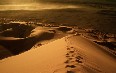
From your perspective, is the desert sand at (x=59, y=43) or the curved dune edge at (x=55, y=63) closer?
the curved dune edge at (x=55, y=63)

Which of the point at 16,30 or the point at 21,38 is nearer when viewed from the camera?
the point at 21,38

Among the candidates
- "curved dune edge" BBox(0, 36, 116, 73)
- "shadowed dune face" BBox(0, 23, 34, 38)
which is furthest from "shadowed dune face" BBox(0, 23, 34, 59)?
"curved dune edge" BBox(0, 36, 116, 73)

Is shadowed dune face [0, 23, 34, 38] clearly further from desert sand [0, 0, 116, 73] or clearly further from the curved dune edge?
the curved dune edge

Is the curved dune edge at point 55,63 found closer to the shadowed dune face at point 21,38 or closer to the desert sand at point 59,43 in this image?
the desert sand at point 59,43

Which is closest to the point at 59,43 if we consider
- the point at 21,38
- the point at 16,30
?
the point at 21,38

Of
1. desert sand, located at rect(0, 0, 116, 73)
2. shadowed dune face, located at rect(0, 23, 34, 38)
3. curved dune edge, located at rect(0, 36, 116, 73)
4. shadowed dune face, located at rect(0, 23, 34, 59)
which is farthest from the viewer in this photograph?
shadowed dune face, located at rect(0, 23, 34, 38)

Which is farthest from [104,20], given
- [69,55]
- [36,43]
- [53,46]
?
[69,55]

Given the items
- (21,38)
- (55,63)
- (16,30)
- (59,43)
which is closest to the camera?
(55,63)

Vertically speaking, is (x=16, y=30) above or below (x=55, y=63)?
below

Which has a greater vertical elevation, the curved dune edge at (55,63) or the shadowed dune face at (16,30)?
the curved dune edge at (55,63)

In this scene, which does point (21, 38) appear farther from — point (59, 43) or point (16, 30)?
point (59, 43)

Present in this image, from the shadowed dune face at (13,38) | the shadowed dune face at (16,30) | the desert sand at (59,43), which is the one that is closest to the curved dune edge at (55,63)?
the desert sand at (59,43)
